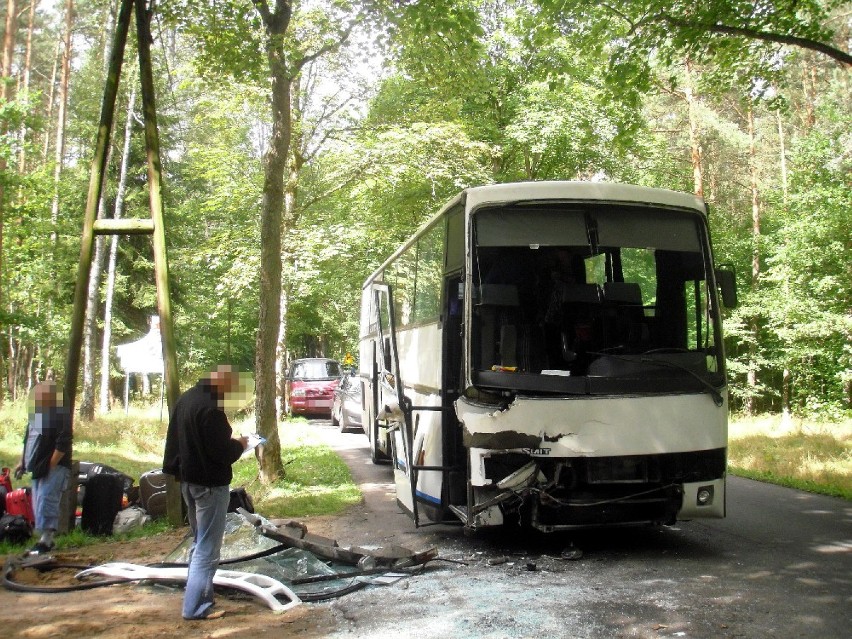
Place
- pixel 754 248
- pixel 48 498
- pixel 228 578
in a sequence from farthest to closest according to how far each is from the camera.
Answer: pixel 754 248
pixel 48 498
pixel 228 578

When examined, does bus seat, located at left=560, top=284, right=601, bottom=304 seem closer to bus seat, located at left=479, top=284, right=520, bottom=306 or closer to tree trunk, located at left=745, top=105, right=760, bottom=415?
bus seat, located at left=479, top=284, right=520, bottom=306

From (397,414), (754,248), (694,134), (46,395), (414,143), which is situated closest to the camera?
(46,395)

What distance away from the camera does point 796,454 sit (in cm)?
1520

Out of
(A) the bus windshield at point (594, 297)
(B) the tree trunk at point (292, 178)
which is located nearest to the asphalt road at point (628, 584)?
(A) the bus windshield at point (594, 297)

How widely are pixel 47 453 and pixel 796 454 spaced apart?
13115mm

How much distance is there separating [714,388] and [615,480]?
1323mm

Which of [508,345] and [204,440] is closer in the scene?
[204,440]

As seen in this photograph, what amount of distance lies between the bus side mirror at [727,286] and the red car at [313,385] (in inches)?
783

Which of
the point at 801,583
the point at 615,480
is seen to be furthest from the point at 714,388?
the point at 801,583

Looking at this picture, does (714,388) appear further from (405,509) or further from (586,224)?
(405,509)

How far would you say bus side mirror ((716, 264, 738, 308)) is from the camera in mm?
7832

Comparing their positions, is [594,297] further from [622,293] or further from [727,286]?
[727,286]

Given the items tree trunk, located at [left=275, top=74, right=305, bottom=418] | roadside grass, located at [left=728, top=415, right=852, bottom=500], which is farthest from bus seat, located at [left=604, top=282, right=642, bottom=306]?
tree trunk, located at [left=275, top=74, right=305, bottom=418]

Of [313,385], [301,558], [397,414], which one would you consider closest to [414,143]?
[313,385]
